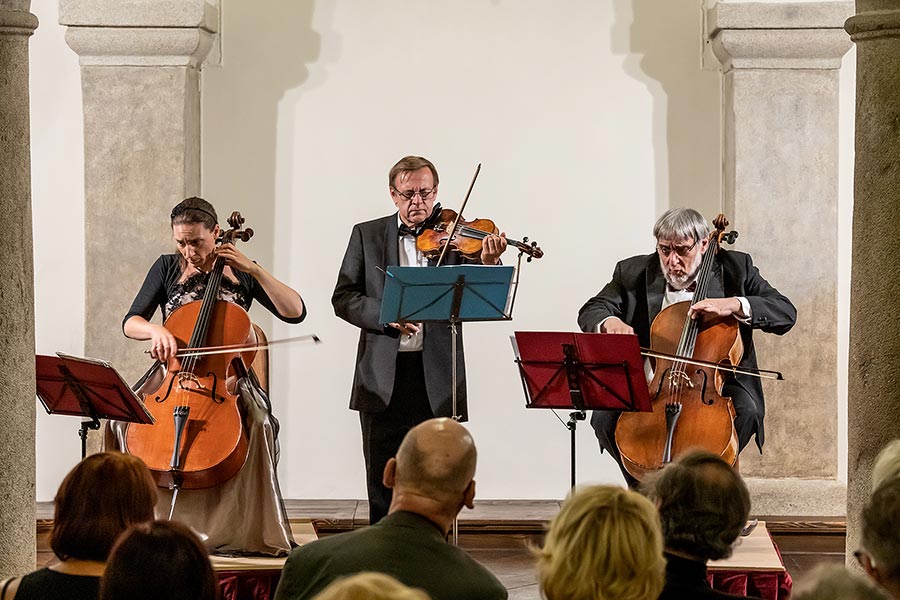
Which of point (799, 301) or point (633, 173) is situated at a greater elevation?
point (633, 173)

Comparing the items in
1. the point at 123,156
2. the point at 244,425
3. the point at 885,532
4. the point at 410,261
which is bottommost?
the point at 244,425

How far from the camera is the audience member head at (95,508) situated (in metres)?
2.65

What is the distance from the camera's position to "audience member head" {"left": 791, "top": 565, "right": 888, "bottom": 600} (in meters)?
1.74

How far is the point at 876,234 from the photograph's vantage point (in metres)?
3.94

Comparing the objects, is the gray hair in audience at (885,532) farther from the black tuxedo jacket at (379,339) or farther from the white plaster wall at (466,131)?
the white plaster wall at (466,131)

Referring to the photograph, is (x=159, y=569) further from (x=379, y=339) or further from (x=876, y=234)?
(x=379, y=339)

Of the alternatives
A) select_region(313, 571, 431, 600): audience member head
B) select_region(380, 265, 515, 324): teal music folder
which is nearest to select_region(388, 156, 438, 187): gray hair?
select_region(380, 265, 515, 324): teal music folder

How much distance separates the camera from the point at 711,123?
22.1 feet

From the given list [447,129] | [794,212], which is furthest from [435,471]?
[447,129]

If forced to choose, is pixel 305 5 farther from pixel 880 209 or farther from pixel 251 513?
pixel 880 209

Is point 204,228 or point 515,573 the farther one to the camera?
point 515,573

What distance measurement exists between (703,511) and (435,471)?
58cm

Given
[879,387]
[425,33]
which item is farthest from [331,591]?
[425,33]

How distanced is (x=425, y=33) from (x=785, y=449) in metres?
2.78
